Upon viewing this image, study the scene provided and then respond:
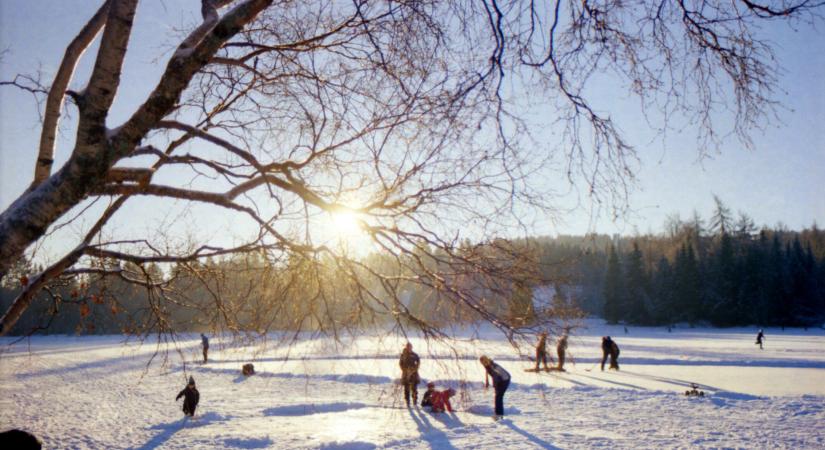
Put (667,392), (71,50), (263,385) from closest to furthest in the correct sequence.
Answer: (71,50) → (667,392) → (263,385)

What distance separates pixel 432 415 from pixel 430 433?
73.7 inches

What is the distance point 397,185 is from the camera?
4.57 m

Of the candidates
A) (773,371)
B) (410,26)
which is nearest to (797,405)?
(773,371)

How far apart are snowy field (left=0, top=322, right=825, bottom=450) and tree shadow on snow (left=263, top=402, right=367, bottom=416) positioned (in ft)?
0.09

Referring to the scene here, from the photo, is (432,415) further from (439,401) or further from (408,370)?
(408,370)

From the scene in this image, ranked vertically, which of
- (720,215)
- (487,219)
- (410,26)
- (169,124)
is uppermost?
(720,215)

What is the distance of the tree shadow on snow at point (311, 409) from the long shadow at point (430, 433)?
7.15ft

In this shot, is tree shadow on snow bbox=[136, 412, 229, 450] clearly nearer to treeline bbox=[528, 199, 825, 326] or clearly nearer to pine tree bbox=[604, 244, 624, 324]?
treeline bbox=[528, 199, 825, 326]

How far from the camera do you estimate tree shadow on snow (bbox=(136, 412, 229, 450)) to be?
10.9m

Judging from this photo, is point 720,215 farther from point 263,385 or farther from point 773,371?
point 263,385

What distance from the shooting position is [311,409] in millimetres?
13844

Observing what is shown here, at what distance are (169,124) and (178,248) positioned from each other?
6.53ft

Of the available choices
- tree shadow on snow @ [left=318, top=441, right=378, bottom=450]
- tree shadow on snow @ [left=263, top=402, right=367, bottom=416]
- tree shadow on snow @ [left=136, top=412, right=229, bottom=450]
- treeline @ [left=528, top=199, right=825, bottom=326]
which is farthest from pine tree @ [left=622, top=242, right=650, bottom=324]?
tree shadow on snow @ [left=318, top=441, right=378, bottom=450]

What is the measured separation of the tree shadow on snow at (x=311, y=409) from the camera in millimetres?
13383
